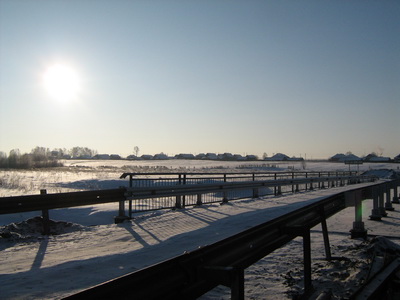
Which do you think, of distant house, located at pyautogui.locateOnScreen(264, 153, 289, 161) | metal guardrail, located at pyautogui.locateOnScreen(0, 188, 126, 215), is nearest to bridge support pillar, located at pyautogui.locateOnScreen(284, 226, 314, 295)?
metal guardrail, located at pyautogui.locateOnScreen(0, 188, 126, 215)

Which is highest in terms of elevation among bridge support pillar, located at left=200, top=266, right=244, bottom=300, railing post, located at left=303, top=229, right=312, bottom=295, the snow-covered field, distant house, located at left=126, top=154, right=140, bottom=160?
distant house, located at left=126, top=154, right=140, bottom=160

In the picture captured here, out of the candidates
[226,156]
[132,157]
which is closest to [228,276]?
[226,156]

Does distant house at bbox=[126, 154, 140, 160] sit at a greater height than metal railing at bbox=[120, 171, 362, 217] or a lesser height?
greater

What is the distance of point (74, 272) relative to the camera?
6074 mm

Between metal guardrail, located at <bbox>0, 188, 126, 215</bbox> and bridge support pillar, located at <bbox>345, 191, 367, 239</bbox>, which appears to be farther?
bridge support pillar, located at <bbox>345, 191, 367, 239</bbox>

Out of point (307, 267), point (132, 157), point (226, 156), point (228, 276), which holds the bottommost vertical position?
point (307, 267)

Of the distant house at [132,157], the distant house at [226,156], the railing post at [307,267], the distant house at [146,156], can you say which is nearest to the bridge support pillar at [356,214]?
the railing post at [307,267]

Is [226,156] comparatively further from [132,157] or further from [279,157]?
[132,157]

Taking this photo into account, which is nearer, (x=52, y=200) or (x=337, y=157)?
(x=52, y=200)

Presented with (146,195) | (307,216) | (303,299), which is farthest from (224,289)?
(146,195)

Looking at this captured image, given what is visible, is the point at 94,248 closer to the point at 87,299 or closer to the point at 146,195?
the point at 146,195

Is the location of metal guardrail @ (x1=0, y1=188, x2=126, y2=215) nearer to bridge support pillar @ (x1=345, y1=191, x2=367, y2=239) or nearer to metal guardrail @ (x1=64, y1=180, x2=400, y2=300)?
metal guardrail @ (x1=64, y1=180, x2=400, y2=300)

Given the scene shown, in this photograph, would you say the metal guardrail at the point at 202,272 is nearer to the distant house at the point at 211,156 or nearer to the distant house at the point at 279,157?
the distant house at the point at 279,157

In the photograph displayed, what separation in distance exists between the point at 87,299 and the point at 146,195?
9.63 m
